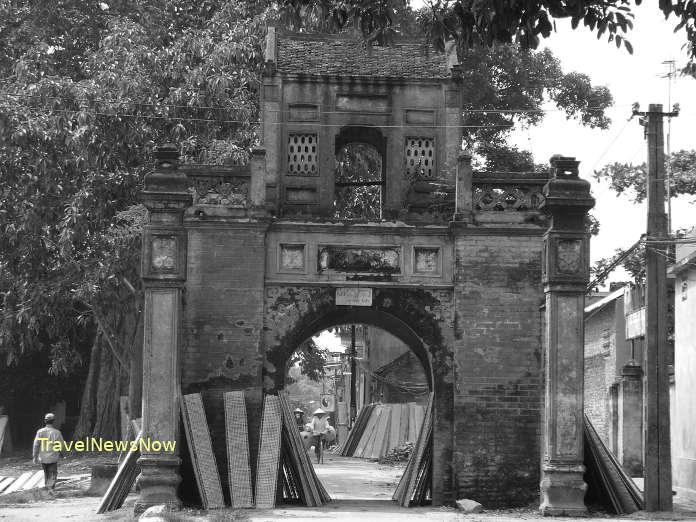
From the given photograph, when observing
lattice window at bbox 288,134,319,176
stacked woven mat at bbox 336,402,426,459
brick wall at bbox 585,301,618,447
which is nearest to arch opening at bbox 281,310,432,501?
stacked woven mat at bbox 336,402,426,459

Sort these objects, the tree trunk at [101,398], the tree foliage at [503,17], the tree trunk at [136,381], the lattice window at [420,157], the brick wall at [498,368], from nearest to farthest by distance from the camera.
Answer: the tree foliage at [503,17], the brick wall at [498,368], the lattice window at [420,157], the tree trunk at [136,381], the tree trunk at [101,398]

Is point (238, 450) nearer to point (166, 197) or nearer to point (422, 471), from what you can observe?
point (422, 471)

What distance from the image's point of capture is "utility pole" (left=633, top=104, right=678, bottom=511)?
54.1 ft

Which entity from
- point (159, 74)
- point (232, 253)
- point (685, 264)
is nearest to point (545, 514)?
point (232, 253)

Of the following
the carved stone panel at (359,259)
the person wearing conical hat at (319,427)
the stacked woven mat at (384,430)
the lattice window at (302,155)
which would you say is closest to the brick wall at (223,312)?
the carved stone panel at (359,259)

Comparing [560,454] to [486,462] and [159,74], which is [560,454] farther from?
[159,74]

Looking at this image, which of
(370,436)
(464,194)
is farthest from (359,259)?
(370,436)

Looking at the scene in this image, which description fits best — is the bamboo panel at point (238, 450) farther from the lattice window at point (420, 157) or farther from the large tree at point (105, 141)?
the large tree at point (105, 141)

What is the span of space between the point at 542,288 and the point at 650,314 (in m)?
1.59

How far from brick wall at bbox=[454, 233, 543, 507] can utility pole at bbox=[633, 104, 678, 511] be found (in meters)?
1.53

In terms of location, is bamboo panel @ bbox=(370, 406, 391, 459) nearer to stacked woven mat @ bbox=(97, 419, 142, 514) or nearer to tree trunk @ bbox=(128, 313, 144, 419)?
tree trunk @ bbox=(128, 313, 144, 419)

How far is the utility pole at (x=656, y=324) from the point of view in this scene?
1648 cm

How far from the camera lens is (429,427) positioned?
680 inches

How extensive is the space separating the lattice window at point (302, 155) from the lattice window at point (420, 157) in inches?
56.1
